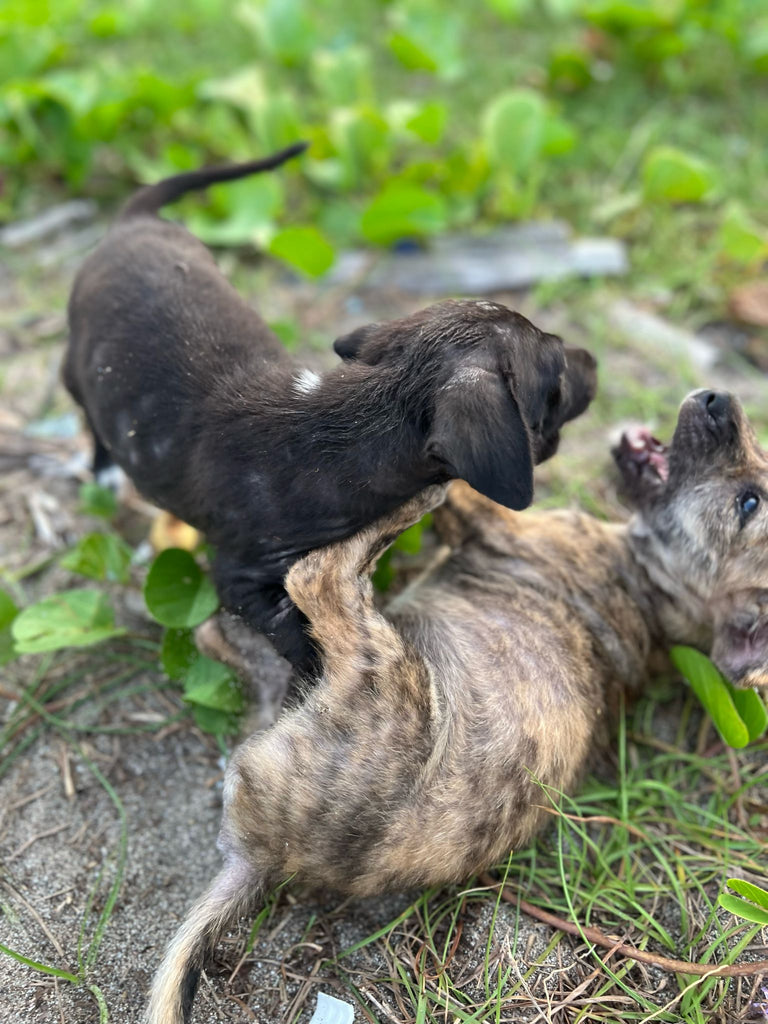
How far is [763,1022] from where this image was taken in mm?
2656

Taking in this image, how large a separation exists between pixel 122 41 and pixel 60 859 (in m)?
6.90

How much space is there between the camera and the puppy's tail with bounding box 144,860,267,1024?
2.45m

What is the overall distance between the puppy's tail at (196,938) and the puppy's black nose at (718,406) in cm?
240

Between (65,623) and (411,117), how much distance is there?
3975 millimetres

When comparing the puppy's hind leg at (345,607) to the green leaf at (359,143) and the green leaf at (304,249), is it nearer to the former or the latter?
the green leaf at (304,249)

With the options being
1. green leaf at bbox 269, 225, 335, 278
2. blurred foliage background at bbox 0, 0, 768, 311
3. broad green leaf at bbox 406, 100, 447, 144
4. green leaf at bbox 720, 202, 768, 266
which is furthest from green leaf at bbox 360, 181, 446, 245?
green leaf at bbox 720, 202, 768, 266

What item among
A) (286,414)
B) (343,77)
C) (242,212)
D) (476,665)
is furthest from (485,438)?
(343,77)

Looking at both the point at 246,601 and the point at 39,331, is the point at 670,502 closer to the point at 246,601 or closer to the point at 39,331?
the point at 246,601

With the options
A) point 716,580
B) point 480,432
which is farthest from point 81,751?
point 716,580

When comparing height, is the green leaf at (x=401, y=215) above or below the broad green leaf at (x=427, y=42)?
below

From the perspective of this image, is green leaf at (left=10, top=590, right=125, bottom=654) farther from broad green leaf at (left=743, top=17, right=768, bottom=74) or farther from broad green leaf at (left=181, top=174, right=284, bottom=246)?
broad green leaf at (left=743, top=17, right=768, bottom=74)

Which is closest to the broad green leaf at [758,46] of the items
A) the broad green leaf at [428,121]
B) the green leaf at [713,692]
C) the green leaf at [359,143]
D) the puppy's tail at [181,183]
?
the broad green leaf at [428,121]

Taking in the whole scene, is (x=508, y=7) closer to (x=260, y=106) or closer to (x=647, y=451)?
(x=260, y=106)

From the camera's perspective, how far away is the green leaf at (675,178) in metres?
5.47
